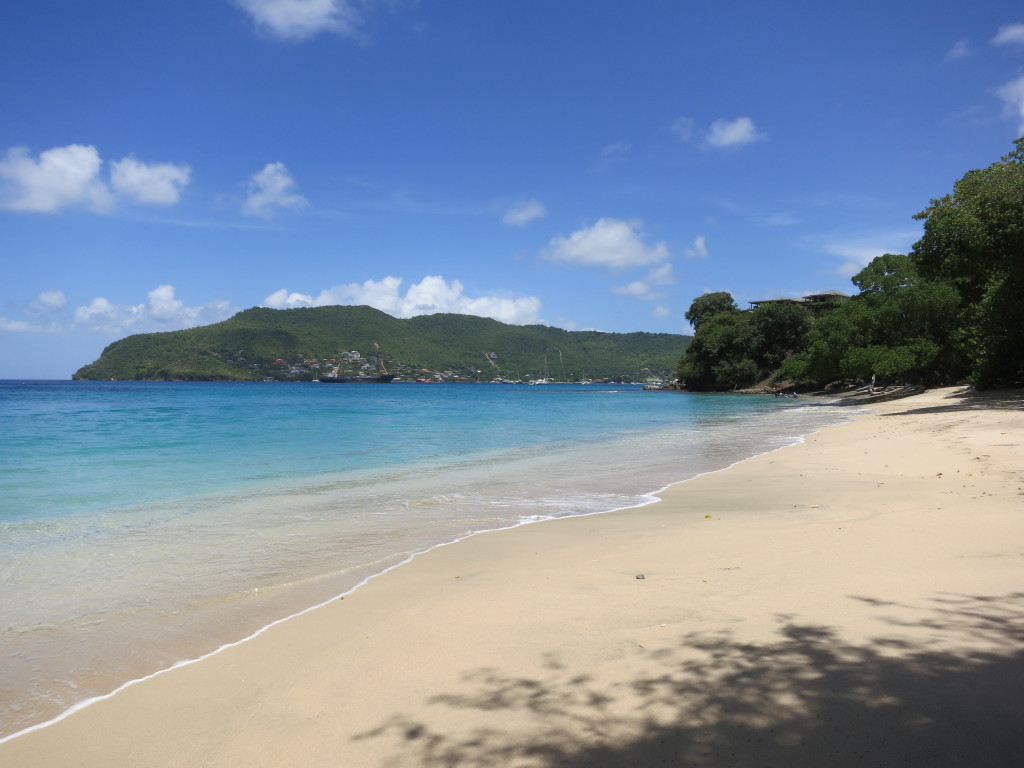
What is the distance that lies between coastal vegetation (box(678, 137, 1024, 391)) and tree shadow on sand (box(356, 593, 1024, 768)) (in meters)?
19.8

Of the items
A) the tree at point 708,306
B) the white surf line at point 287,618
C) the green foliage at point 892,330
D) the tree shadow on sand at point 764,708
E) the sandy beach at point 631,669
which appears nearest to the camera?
the tree shadow on sand at point 764,708

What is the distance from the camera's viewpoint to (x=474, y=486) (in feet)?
36.8

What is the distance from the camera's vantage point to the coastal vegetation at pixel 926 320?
19.1 m

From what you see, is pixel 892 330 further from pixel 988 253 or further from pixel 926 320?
pixel 988 253

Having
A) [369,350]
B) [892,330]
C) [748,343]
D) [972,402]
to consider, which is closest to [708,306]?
[748,343]

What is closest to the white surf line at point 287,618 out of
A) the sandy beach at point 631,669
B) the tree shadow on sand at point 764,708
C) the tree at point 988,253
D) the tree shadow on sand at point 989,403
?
the sandy beach at point 631,669

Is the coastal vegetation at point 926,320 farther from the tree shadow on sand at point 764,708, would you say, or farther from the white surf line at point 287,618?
the tree shadow on sand at point 764,708

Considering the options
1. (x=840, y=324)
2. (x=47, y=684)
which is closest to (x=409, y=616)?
(x=47, y=684)

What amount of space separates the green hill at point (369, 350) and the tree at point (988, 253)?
230 ft

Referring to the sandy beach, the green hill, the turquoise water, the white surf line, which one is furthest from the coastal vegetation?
the green hill

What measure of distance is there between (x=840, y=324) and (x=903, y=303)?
22.5 ft

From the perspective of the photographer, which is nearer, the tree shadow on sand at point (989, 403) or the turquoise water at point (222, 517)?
the turquoise water at point (222, 517)

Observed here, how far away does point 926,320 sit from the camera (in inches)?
1463

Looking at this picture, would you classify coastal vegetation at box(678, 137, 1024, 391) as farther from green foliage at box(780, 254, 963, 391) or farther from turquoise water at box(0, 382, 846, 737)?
turquoise water at box(0, 382, 846, 737)
